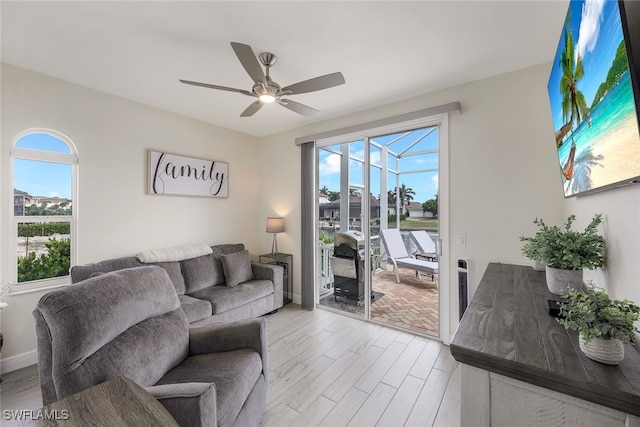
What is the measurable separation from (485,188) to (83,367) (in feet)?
10.1

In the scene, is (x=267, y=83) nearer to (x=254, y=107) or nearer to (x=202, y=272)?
(x=254, y=107)

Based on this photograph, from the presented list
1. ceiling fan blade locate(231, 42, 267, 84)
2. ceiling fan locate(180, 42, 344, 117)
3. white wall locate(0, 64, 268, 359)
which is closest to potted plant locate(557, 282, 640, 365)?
ceiling fan locate(180, 42, 344, 117)

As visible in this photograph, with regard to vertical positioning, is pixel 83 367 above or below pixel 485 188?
below

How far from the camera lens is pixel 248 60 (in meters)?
1.71

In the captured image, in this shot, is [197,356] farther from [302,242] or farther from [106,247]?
[302,242]

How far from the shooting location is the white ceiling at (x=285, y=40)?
164 cm

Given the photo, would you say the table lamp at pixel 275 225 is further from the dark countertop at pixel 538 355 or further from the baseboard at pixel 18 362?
the dark countertop at pixel 538 355

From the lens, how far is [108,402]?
0.94m

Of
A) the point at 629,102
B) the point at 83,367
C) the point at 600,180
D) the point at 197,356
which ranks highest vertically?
the point at 629,102

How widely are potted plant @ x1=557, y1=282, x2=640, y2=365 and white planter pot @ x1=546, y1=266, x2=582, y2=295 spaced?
1.67 feet

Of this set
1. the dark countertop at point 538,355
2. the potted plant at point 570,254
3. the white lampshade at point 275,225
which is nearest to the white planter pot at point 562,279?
the potted plant at point 570,254

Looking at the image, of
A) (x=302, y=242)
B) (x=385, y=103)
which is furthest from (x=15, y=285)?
(x=385, y=103)

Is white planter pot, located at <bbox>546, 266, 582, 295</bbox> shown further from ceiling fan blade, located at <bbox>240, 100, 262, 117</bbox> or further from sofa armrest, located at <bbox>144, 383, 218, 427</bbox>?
ceiling fan blade, located at <bbox>240, 100, 262, 117</bbox>

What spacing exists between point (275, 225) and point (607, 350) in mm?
3471
